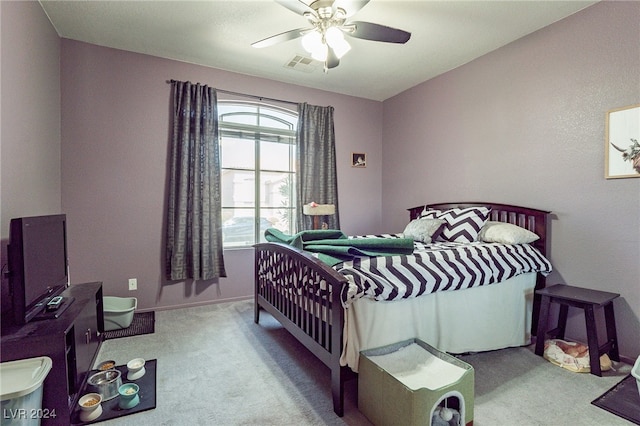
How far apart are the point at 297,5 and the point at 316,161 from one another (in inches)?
88.2

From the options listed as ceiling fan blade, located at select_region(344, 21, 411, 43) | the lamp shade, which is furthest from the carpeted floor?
ceiling fan blade, located at select_region(344, 21, 411, 43)

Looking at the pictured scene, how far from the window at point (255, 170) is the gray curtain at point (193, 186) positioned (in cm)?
26

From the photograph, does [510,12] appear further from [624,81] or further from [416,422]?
[416,422]

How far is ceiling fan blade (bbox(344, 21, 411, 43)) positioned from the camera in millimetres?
2150

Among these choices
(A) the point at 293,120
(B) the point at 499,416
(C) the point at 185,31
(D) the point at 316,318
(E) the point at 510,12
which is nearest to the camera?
(B) the point at 499,416

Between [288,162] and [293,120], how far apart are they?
22.0 inches

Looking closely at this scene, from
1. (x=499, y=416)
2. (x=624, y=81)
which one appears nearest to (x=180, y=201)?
(x=499, y=416)

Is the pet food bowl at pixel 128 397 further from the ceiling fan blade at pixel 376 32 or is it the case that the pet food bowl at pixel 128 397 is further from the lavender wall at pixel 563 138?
the lavender wall at pixel 563 138

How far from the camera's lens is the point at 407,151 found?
13.9ft

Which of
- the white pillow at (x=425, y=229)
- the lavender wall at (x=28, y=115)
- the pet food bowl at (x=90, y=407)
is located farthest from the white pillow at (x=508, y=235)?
the lavender wall at (x=28, y=115)

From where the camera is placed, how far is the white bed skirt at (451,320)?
5.70ft

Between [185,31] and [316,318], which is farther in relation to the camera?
[185,31]

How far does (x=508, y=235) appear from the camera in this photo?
264 cm

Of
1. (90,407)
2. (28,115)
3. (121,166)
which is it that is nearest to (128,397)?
(90,407)
